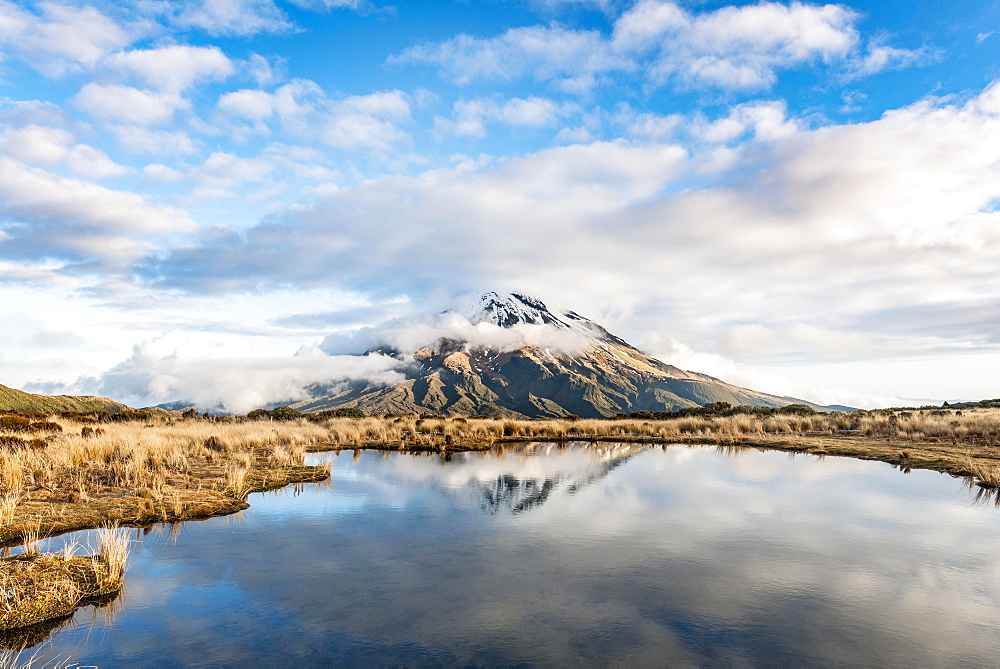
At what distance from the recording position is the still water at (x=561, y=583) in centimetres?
808

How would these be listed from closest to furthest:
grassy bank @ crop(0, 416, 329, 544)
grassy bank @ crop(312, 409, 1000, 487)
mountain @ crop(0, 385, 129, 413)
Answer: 1. grassy bank @ crop(0, 416, 329, 544)
2. grassy bank @ crop(312, 409, 1000, 487)
3. mountain @ crop(0, 385, 129, 413)

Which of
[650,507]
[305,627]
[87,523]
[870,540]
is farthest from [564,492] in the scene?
[87,523]

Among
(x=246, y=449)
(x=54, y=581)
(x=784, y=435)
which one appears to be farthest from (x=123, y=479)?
(x=784, y=435)

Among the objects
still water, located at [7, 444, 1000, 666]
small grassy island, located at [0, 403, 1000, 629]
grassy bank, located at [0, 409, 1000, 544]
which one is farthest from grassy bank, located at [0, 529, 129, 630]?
grassy bank, located at [0, 409, 1000, 544]

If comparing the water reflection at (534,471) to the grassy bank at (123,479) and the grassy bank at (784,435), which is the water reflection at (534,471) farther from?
the grassy bank at (123,479)

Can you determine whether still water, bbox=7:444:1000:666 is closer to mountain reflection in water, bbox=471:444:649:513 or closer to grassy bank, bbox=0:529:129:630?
mountain reflection in water, bbox=471:444:649:513

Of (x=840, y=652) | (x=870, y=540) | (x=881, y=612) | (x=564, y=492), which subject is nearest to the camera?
(x=840, y=652)

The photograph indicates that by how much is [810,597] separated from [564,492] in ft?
34.5

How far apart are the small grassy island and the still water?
1009 millimetres

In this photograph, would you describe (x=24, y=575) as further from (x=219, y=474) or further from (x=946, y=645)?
(x=946, y=645)

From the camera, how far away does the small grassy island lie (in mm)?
10461

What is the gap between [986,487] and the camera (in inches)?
793

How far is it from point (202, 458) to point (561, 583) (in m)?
21.5

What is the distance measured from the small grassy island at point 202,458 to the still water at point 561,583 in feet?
3.31
